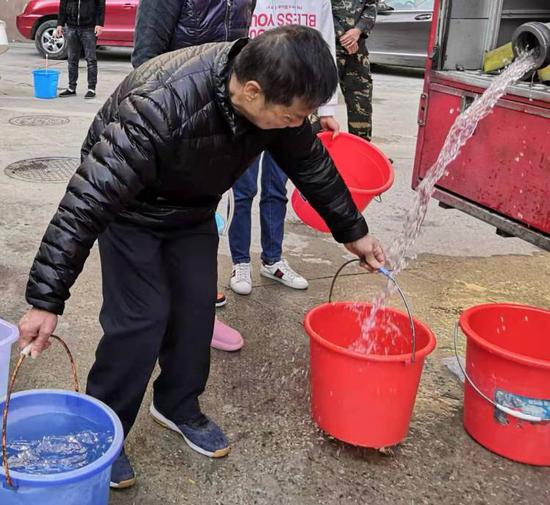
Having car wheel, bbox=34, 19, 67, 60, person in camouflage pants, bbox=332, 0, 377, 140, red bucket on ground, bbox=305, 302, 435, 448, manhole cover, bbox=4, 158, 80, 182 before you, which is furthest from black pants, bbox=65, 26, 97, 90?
red bucket on ground, bbox=305, 302, 435, 448

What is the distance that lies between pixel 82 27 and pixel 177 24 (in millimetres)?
6182

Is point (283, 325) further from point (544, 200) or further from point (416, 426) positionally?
point (544, 200)

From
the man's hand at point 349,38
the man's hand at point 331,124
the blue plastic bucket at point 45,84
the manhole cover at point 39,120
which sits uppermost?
the man's hand at point 349,38

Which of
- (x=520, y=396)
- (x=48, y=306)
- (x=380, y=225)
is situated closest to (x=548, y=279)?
(x=380, y=225)

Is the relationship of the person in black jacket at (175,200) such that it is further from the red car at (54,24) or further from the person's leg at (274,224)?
the red car at (54,24)

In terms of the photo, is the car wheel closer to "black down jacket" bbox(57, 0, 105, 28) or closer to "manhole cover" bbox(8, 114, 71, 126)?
"black down jacket" bbox(57, 0, 105, 28)

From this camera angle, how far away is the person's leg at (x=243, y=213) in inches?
130

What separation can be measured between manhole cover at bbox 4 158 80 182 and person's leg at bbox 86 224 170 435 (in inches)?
133

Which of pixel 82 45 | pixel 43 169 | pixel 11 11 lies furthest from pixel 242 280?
pixel 11 11

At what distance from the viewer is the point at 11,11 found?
14.7 m

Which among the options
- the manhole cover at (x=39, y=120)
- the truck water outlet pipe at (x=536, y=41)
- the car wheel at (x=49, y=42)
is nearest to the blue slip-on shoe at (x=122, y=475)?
the truck water outlet pipe at (x=536, y=41)

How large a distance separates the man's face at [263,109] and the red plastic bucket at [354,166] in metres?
1.43

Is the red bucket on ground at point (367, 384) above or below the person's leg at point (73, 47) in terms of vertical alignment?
below

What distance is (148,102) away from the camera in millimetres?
1773
